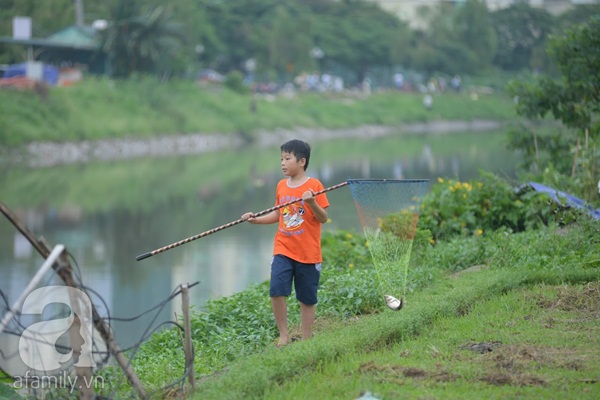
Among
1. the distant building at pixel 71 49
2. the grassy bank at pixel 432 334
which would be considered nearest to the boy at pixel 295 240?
the grassy bank at pixel 432 334

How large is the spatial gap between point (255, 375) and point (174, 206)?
1759 centimetres

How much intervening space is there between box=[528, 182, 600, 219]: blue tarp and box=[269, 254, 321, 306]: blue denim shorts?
3.76m

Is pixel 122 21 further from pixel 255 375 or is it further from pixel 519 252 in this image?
pixel 255 375

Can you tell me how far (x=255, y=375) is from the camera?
529cm

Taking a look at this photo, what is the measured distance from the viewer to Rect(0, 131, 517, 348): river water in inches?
517

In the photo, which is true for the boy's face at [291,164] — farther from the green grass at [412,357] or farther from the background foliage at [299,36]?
the background foliage at [299,36]

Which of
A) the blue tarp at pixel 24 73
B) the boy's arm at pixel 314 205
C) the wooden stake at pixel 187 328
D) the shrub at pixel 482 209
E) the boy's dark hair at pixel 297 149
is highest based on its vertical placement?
the boy's dark hair at pixel 297 149

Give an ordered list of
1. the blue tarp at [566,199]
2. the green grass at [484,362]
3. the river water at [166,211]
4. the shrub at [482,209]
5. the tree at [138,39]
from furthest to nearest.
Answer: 1. the tree at [138,39]
2. the river water at [166,211]
3. the shrub at [482,209]
4. the blue tarp at [566,199]
5. the green grass at [484,362]

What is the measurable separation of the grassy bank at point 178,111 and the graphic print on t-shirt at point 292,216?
1920cm

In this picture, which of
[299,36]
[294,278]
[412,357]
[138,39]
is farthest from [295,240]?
[299,36]

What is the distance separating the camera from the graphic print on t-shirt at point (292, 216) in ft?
21.5

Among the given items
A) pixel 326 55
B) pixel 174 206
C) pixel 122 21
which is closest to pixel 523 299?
pixel 174 206

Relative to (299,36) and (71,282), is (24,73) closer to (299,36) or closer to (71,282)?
(299,36)

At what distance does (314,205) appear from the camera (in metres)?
6.38
